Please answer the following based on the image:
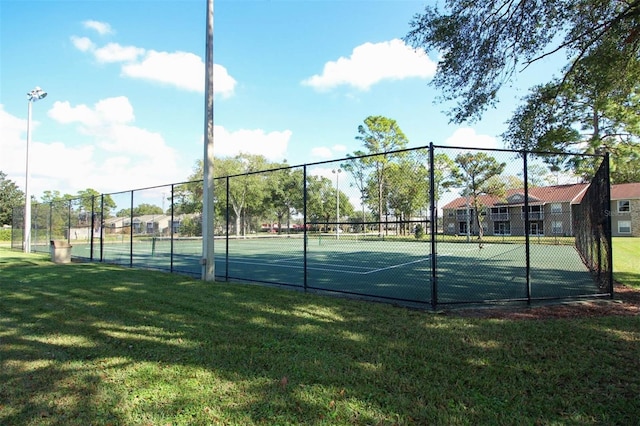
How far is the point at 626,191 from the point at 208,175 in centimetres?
4861

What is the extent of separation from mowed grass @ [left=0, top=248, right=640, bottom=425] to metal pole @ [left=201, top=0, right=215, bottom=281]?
3.30 m

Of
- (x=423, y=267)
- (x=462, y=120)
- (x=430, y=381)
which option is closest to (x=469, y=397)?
(x=430, y=381)

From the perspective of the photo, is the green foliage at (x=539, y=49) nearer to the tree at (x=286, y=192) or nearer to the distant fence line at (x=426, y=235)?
the distant fence line at (x=426, y=235)

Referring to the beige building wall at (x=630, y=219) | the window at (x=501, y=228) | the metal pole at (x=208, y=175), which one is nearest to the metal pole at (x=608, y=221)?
the window at (x=501, y=228)

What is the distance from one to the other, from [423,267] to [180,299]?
8.80 meters

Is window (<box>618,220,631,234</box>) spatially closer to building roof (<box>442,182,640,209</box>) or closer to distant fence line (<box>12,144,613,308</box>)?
distant fence line (<box>12,144,613,308</box>)

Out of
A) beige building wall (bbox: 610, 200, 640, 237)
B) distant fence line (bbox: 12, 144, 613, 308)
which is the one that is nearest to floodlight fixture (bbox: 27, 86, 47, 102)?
distant fence line (bbox: 12, 144, 613, 308)

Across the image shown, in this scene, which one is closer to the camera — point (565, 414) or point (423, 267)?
point (565, 414)

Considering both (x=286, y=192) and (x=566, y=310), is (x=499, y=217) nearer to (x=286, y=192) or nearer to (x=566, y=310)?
(x=566, y=310)

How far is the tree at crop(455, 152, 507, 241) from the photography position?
1321cm

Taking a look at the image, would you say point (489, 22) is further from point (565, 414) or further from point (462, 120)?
point (565, 414)

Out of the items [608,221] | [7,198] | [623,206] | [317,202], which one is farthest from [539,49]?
[7,198]

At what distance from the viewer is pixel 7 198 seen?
2119 inches

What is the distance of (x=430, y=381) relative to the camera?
3439mm
